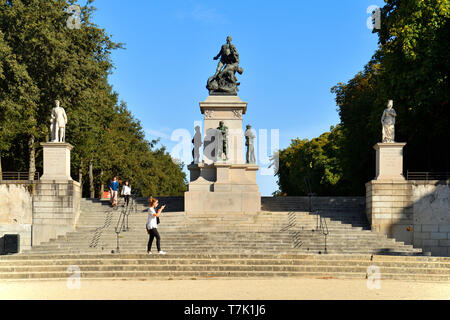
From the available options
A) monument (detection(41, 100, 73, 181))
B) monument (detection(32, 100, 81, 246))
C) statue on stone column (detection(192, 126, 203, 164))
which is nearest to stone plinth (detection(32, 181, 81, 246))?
monument (detection(32, 100, 81, 246))

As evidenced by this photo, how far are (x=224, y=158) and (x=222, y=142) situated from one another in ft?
2.66

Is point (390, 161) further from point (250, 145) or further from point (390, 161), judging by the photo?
point (250, 145)

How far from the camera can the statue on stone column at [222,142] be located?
1303 inches

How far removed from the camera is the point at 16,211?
98.6ft

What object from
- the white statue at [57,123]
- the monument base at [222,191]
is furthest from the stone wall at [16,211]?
the monument base at [222,191]

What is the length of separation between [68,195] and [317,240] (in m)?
11.3

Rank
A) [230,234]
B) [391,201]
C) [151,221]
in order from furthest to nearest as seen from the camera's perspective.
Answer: [391,201] → [230,234] → [151,221]

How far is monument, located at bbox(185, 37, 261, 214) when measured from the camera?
31.7 meters

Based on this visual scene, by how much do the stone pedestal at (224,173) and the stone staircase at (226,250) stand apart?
1120 mm

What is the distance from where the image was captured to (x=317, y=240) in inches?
1038

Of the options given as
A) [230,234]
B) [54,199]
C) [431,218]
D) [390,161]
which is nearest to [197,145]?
[54,199]

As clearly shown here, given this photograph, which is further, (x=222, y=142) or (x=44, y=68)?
(x=222, y=142)

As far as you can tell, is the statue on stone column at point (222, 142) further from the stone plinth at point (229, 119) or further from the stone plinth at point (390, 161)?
the stone plinth at point (390, 161)
